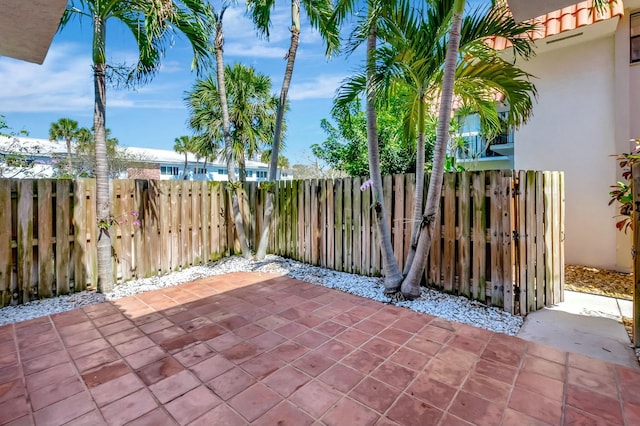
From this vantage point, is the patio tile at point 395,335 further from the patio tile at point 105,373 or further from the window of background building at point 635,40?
the window of background building at point 635,40

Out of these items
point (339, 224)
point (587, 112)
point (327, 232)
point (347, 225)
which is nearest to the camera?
point (347, 225)

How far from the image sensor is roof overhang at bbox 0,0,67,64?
2346 millimetres

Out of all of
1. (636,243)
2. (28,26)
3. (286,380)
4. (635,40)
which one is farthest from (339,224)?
(635,40)

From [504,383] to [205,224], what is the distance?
5.45 meters

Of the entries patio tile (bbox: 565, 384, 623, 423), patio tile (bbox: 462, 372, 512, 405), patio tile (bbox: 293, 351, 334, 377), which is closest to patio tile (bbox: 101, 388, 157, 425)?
patio tile (bbox: 293, 351, 334, 377)

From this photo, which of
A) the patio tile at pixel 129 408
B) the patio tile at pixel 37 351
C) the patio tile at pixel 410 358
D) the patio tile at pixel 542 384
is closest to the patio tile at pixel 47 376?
the patio tile at pixel 37 351

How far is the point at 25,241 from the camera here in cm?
412

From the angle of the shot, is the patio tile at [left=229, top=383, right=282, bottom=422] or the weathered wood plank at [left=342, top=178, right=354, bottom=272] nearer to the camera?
the patio tile at [left=229, top=383, right=282, bottom=422]

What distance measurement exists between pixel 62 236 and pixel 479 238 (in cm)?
587

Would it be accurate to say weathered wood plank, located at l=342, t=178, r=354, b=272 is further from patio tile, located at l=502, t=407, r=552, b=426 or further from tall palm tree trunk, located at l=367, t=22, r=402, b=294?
patio tile, located at l=502, t=407, r=552, b=426

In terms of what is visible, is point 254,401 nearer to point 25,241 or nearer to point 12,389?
point 12,389

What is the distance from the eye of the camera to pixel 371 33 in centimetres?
395

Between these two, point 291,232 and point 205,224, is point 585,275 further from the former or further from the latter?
point 205,224

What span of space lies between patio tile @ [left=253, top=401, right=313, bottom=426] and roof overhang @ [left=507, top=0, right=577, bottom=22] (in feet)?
13.3
